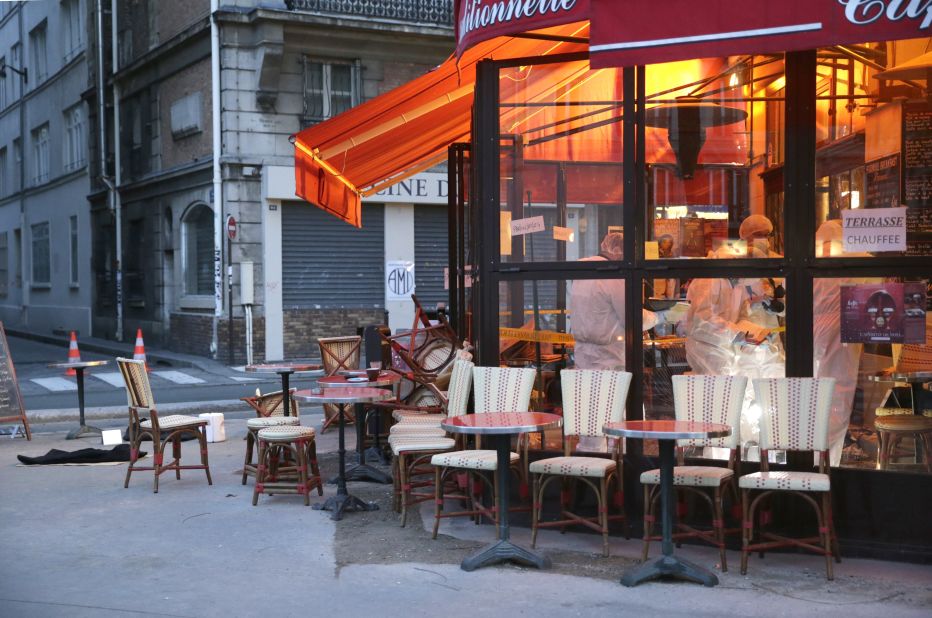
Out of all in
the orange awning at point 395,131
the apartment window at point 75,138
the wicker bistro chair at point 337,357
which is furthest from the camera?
the apartment window at point 75,138

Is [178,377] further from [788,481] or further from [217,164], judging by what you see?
[788,481]

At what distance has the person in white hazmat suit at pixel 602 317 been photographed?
23.7 feet

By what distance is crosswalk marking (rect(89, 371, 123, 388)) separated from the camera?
17.4 m

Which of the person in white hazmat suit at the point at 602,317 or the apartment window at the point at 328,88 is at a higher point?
the apartment window at the point at 328,88

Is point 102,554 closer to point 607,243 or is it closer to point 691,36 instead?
point 607,243

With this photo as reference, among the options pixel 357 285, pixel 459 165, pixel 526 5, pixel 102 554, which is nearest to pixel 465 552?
pixel 102 554

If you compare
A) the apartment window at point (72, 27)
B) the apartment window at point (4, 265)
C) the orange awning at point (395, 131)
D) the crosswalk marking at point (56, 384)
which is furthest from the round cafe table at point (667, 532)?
the apartment window at point (4, 265)

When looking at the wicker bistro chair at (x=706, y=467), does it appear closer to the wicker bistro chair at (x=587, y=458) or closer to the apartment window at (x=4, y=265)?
the wicker bistro chair at (x=587, y=458)

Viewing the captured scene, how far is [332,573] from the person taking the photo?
6371 mm

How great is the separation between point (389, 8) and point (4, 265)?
2419 centimetres

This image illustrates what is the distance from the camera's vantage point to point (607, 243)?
7266 mm

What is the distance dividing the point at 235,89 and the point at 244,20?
1.27 m

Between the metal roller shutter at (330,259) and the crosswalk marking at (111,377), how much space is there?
3.55 m

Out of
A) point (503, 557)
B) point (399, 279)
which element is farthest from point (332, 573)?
point (399, 279)
